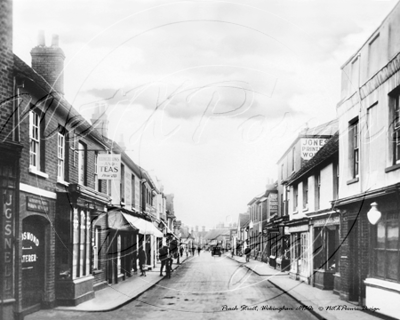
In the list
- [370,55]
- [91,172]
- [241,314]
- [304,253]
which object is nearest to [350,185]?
[370,55]

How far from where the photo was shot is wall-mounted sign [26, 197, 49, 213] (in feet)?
39.3

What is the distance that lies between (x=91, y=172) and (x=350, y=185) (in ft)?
26.3

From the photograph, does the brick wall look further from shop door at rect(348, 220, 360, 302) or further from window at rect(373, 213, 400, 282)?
shop door at rect(348, 220, 360, 302)

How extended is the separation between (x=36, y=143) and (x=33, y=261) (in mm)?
2887

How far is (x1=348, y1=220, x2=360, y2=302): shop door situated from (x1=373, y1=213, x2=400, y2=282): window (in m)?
1.54

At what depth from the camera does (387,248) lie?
42.1 ft

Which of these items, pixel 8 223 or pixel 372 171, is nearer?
pixel 8 223

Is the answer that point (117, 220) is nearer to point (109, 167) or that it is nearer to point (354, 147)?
point (109, 167)

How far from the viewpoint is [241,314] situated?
1248 cm

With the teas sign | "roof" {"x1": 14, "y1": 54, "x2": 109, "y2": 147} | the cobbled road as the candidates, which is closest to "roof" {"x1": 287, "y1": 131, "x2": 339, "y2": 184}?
the cobbled road

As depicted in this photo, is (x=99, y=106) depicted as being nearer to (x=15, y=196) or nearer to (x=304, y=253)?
(x=15, y=196)

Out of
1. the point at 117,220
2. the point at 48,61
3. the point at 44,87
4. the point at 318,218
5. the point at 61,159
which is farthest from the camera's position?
the point at 318,218

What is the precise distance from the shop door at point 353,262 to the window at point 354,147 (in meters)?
1.48

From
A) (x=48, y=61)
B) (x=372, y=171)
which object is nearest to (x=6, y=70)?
(x=48, y=61)
